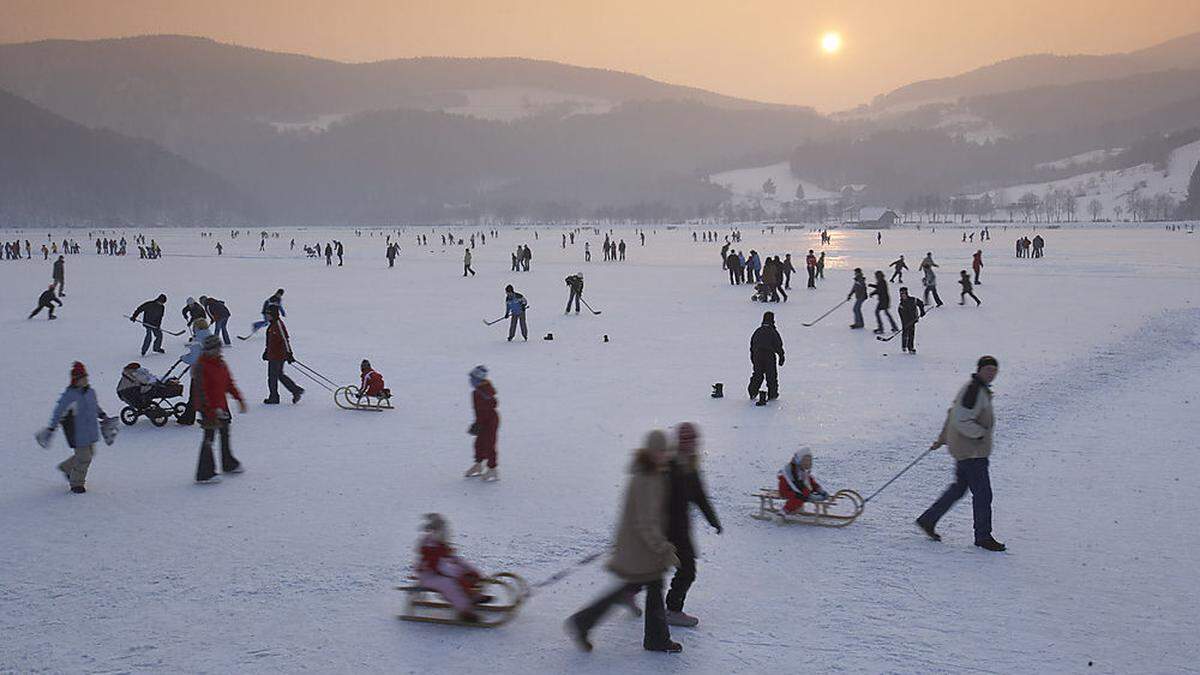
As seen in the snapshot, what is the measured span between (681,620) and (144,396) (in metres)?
8.33

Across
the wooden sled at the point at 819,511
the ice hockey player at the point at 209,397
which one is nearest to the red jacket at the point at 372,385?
the ice hockey player at the point at 209,397

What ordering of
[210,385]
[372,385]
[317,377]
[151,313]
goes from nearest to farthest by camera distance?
1. [210,385]
2. [372,385]
3. [317,377]
4. [151,313]

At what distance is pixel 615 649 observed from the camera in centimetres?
516

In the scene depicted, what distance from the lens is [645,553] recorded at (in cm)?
483

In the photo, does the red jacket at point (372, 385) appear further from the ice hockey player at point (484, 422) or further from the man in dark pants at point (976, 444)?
the man in dark pants at point (976, 444)

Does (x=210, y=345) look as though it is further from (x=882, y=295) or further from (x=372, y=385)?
(x=882, y=295)

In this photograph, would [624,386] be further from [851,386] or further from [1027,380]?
[1027,380]

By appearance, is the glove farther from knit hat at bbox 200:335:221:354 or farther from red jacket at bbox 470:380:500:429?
red jacket at bbox 470:380:500:429

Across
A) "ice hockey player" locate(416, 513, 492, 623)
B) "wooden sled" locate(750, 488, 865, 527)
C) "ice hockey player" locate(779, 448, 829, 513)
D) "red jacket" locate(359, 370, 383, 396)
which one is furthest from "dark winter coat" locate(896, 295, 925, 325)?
"ice hockey player" locate(416, 513, 492, 623)

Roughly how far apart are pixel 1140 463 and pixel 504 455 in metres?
6.80

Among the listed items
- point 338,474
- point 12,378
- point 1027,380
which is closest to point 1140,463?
point 1027,380

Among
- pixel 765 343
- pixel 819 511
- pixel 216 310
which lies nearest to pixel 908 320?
pixel 765 343

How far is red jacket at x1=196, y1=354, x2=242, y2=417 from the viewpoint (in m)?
8.40

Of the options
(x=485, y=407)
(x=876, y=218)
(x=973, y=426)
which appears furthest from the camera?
(x=876, y=218)
